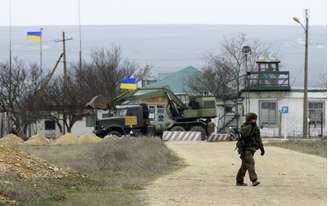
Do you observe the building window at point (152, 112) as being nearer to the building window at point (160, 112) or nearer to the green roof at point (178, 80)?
the building window at point (160, 112)

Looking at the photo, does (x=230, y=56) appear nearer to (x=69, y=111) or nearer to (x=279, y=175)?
(x=69, y=111)

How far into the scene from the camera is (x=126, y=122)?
47.0 meters

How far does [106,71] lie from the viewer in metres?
73.6

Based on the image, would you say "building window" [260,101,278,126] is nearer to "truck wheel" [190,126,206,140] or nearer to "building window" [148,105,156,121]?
"truck wheel" [190,126,206,140]

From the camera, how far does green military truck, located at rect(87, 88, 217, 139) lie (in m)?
47.1

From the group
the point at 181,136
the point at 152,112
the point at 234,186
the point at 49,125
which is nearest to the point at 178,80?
the point at 49,125

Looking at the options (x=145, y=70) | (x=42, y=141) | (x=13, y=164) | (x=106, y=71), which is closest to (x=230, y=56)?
(x=145, y=70)

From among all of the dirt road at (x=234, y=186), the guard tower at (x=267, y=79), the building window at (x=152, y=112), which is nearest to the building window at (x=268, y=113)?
the guard tower at (x=267, y=79)

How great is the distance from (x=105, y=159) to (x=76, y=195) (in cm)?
824

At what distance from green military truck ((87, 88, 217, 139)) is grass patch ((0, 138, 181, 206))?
1889 cm

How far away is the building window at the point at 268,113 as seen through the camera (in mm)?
62719

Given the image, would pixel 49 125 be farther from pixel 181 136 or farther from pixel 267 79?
pixel 181 136

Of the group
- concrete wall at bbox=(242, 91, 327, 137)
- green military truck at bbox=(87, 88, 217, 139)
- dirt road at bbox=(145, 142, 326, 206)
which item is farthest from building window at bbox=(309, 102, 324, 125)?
dirt road at bbox=(145, 142, 326, 206)

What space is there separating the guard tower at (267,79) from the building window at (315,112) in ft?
8.56
